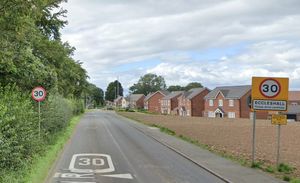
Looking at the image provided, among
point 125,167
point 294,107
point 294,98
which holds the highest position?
point 294,98

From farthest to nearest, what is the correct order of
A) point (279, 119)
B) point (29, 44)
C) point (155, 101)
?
point (155, 101) < point (29, 44) < point (279, 119)

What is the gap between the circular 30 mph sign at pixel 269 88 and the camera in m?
17.3

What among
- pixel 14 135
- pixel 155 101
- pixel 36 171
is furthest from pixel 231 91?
pixel 14 135

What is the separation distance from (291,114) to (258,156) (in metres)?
92.9

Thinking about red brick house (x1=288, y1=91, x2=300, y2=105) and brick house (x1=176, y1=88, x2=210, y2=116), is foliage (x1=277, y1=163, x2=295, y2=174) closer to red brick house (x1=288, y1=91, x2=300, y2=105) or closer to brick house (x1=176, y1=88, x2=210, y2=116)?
red brick house (x1=288, y1=91, x2=300, y2=105)

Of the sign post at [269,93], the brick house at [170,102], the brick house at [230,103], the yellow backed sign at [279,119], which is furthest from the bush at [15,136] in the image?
the brick house at [170,102]

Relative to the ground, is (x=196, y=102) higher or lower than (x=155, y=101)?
lower

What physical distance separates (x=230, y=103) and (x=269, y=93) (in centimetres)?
9327

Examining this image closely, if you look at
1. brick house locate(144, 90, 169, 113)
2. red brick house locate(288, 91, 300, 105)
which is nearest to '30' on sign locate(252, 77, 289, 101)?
red brick house locate(288, 91, 300, 105)

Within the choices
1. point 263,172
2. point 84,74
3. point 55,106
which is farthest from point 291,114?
point 263,172

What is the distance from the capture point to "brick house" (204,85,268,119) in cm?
10538

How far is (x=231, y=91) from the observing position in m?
112

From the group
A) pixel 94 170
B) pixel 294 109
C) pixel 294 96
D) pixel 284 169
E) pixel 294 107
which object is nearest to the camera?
pixel 94 170

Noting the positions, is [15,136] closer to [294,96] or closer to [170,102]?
[294,96]
